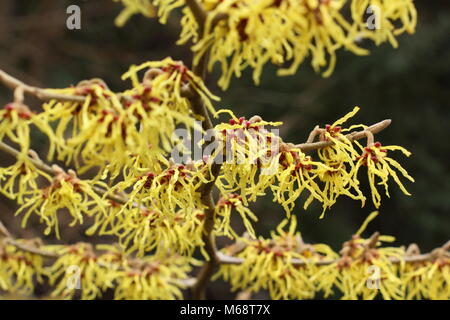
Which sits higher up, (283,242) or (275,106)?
(275,106)

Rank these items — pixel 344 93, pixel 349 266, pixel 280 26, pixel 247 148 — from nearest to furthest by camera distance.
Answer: pixel 280 26
pixel 247 148
pixel 349 266
pixel 344 93

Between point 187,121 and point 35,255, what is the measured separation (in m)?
0.54

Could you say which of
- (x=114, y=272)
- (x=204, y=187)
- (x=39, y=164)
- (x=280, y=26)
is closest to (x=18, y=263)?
(x=114, y=272)

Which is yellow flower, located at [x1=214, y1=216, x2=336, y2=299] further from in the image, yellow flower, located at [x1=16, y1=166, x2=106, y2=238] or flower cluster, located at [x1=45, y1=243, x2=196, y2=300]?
yellow flower, located at [x1=16, y1=166, x2=106, y2=238]

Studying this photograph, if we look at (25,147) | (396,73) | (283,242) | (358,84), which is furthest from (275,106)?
(25,147)

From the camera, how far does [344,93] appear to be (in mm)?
2604

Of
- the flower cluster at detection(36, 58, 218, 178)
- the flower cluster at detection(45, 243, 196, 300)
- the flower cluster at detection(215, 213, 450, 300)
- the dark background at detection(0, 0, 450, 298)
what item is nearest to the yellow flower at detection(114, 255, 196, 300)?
the flower cluster at detection(45, 243, 196, 300)

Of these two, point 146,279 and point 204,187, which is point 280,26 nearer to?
point 204,187

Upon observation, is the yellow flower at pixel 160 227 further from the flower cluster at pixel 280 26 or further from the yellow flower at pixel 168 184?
the flower cluster at pixel 280 26

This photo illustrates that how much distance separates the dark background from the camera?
2.46m

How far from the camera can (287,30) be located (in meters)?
0.48
